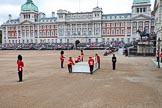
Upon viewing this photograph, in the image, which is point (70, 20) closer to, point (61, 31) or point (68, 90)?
point (61, 31)

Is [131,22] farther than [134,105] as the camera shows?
Yes

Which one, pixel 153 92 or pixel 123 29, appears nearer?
pixel 153 92

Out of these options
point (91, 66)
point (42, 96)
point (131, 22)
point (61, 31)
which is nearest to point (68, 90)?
point (42, 96)

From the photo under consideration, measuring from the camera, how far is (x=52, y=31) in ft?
397

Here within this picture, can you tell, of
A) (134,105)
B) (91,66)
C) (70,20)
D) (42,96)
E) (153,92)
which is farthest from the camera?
(70,20)

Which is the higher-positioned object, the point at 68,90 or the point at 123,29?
the point at 123,29

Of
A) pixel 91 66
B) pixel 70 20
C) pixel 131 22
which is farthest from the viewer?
pixel 70 20

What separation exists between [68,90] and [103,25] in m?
103

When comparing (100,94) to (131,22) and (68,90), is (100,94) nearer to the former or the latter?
(68,90)

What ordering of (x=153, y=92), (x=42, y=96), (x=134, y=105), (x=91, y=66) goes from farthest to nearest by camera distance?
1. (x=91, y=66)
2. (x=153, y=92)
3. (x=42, y=96)
4. (x=134, y=105)

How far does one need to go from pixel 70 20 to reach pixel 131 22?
29.7 metres

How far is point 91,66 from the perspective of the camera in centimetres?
2020

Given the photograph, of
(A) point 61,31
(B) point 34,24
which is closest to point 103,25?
(A) point 61,31

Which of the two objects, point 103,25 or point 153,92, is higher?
point 103,25
